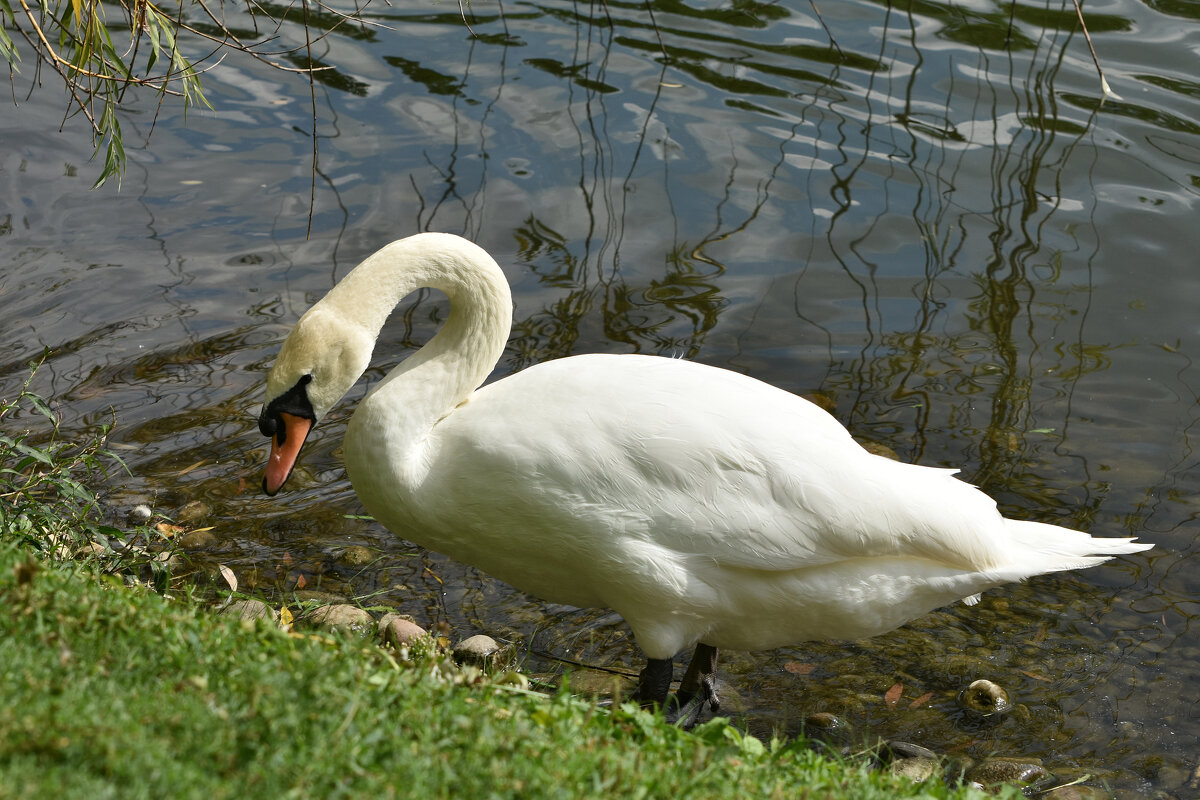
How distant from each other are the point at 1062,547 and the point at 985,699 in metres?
0.65

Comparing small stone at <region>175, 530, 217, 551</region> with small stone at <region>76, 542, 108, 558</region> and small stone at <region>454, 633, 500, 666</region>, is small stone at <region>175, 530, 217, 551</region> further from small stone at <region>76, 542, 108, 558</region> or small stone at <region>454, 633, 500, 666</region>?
small stone at <region>454, 633, 500, 666</region>

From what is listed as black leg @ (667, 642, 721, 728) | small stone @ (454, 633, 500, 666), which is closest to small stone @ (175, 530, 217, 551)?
small stone @ (454, 633, 500, 666)

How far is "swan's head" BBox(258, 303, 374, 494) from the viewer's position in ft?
12.9

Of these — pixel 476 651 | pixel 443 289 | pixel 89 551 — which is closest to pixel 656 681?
pixel 476 651

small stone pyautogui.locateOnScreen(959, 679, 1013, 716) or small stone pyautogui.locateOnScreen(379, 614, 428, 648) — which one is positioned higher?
small stone pyautogui.locateOnScreen(379, 614, 428, 648)

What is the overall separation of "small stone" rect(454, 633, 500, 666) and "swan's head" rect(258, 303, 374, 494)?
907 mm

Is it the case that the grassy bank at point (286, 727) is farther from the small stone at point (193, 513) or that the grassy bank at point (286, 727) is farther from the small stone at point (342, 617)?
the small stone at point (193, 513)

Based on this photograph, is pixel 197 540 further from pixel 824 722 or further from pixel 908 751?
pixel 908 751

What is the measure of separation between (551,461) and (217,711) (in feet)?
5.12

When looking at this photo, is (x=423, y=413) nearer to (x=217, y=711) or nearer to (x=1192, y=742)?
(x=217, y=711)

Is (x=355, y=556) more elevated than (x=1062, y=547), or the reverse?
(x=1062, y=547)

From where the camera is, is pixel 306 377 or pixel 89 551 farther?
pixel 89 551

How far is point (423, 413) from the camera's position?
4.03 metres

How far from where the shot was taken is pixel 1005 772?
161 inches
